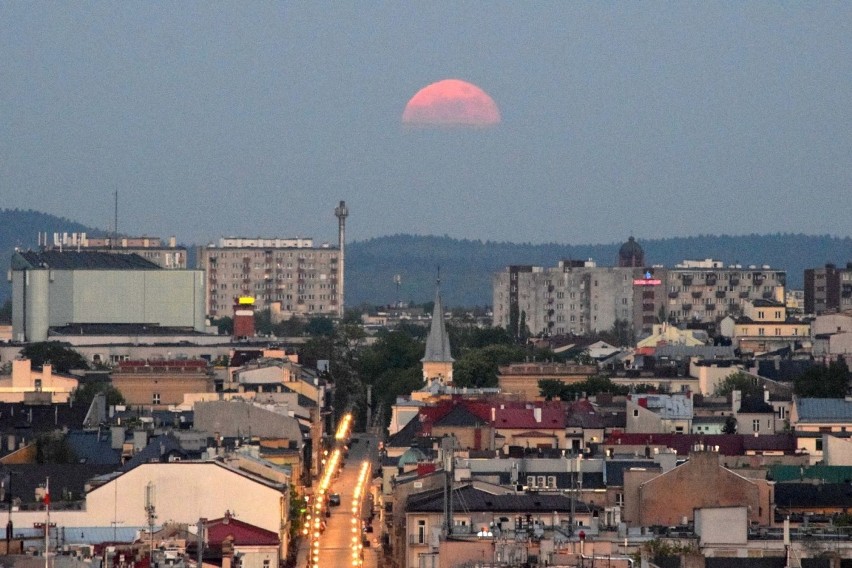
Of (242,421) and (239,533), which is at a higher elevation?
(242,421)

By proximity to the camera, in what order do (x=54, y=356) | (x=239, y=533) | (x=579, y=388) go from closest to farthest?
(x=239, y=533)
(x=579, y=388)
(x=54, y=356)

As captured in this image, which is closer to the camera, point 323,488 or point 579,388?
point 323,488

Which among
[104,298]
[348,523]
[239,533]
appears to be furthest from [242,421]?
[104,298]

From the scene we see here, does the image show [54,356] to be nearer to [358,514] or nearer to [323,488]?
[323,488]

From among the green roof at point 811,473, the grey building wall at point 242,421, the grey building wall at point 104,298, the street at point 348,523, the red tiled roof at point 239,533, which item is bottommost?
the street at point 348,523

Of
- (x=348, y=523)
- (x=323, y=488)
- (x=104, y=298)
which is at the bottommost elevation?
(x=348, y=523)

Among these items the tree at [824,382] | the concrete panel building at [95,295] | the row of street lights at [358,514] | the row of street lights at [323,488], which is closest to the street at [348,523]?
the row of street lights at [358,514]

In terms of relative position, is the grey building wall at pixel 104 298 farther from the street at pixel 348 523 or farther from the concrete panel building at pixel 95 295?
the street at pixel 348 523
